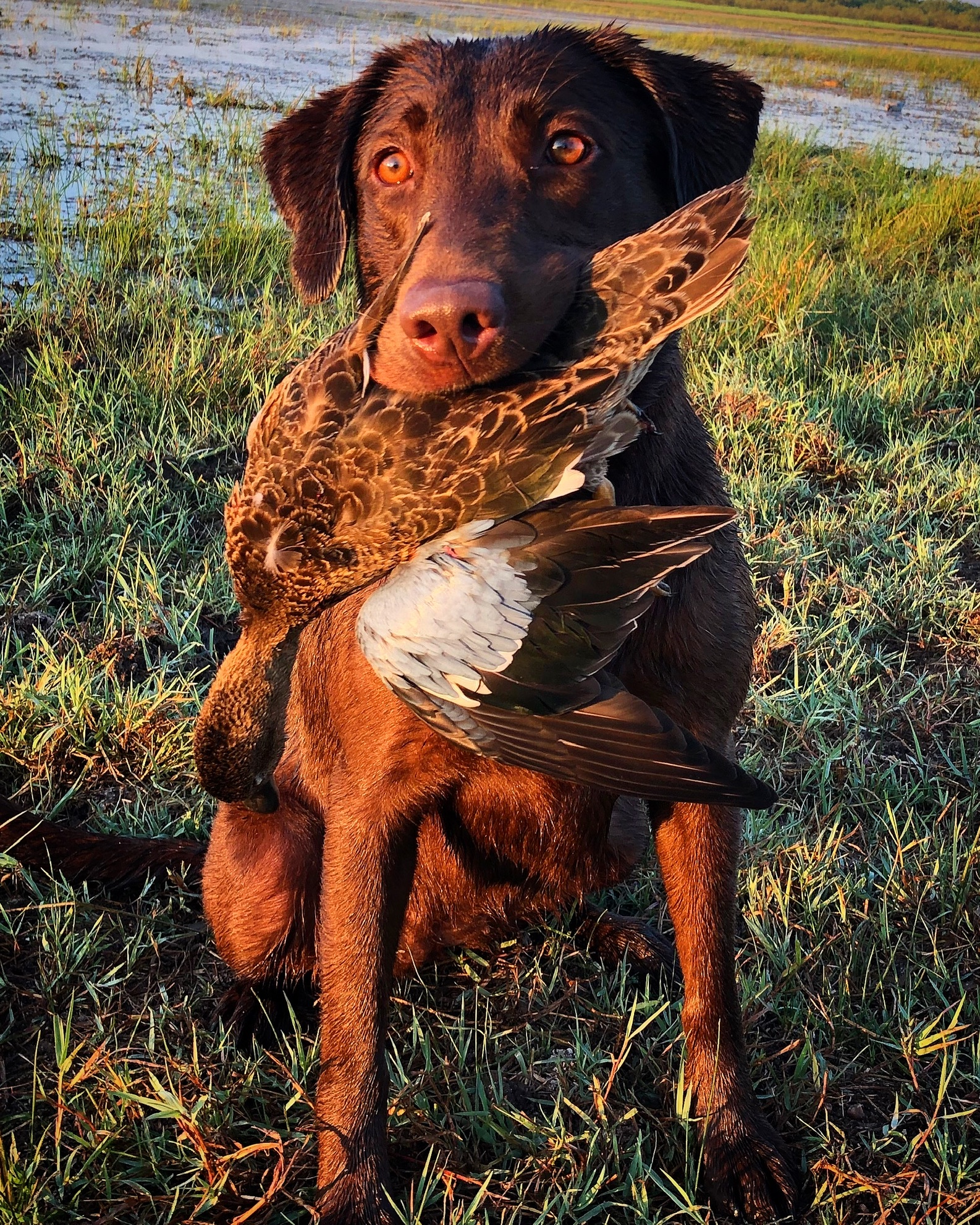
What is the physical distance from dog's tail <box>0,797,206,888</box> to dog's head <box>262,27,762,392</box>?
130cm

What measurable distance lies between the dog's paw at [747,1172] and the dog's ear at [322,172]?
5.96ft

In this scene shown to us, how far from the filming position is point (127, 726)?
2.84m

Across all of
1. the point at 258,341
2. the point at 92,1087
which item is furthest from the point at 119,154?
the point at 92,1087

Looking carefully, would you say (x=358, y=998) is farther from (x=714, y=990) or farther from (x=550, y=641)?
(x=550, y=641)

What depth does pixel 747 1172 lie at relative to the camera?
1996 millimetres

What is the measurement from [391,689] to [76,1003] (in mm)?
1123

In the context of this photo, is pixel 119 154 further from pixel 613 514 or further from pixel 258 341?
pixel 613 514

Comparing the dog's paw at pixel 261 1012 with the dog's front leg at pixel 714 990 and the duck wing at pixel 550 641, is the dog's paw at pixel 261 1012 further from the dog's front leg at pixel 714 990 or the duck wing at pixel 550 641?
the duck wing at pixel 550 641

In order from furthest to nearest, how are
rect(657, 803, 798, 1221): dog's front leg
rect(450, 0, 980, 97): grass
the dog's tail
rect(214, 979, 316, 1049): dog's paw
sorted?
rect(450, 0, 980, 97): grass
the dog's tail
rect(214, 979, 316, 1049): dog's paw
rect(657, 803, 798, 1221): dog's front leg

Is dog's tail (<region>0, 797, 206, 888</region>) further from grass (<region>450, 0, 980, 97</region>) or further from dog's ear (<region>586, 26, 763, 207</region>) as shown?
grass (<region>450, 0, 980, 97</region>)

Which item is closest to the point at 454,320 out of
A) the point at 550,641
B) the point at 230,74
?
the point at 550,641

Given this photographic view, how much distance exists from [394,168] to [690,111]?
57 centimetres

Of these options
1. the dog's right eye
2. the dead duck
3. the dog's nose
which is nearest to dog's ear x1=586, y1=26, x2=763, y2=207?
the dog's right eye

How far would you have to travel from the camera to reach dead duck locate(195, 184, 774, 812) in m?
1.54
